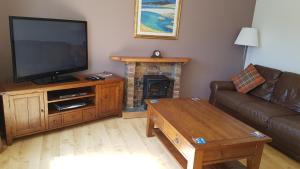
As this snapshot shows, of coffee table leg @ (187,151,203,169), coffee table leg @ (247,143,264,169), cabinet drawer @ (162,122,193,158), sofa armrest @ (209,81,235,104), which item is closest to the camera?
coffee table leg @ (187,151,203,169)

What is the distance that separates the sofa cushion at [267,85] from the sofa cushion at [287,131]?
0.75m

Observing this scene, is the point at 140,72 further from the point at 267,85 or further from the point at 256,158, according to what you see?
the point at 256,158

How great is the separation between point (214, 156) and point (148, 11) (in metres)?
2.47

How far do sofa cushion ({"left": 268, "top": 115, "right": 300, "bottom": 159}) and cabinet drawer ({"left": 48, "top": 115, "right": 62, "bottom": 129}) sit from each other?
2542mm

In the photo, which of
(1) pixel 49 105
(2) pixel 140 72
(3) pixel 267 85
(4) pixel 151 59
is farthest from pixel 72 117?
(3) pixel 267 85

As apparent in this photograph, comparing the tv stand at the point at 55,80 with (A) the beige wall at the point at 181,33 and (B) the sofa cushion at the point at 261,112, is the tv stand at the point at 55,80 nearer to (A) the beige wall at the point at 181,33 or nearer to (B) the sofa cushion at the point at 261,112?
(A) the beige wall at the point at 181,33

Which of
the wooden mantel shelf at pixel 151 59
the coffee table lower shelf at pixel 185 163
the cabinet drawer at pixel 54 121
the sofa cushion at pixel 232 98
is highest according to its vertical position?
the wooden mantel shelf at pixel 151 59

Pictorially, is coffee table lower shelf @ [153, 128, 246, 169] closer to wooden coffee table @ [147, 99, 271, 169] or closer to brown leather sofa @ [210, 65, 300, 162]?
wooden coffee table @ [147, 99, 271, 169]

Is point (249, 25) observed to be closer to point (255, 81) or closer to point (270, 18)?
point (270, 18)

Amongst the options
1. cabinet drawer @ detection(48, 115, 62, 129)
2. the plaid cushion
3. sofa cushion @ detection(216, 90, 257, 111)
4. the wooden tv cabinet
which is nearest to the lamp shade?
the plaid cushion

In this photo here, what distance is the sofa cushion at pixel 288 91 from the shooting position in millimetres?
3201

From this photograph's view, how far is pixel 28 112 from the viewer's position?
8.61 feet

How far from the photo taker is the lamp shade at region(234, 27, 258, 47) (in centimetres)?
397

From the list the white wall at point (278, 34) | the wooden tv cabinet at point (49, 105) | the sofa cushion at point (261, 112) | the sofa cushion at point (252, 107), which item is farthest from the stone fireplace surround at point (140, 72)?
the white wall at point (278, 34)
